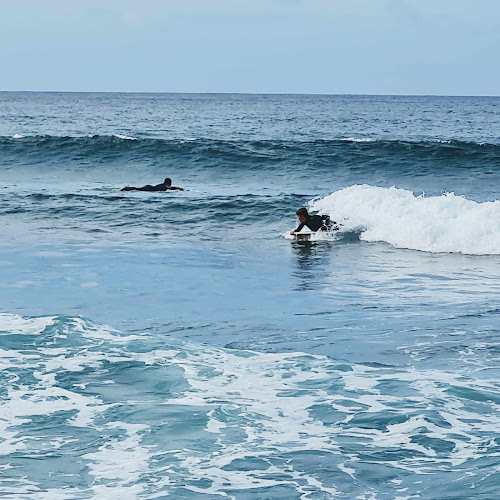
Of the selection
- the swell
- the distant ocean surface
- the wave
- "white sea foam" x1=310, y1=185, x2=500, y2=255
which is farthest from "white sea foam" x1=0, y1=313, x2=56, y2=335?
the swell

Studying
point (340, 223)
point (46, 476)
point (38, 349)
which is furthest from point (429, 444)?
point (340, 223)

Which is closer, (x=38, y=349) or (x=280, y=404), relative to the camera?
(x=280, y=404)

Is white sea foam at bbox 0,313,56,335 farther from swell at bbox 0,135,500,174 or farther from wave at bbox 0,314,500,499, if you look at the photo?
swell at bbox 0,135,500,174

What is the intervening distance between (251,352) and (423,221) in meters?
Result: 8.76

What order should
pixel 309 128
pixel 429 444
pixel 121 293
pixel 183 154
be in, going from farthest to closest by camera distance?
1. pixel 309 128
2. pixel 183 154
3. pixel 121 293
4. pixel 429 444

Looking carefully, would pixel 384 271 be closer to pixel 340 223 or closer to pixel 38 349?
pixel 340 223

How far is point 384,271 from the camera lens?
43.1 feet

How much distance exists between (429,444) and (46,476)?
2.62 m

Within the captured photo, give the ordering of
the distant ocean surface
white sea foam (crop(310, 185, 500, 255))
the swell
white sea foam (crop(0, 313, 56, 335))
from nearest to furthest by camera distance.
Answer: the distant ocean surface, white sea foam (crop(0, 313, 56, 335)), white sea foam (crop(310, 185, 500, 255)), the swell

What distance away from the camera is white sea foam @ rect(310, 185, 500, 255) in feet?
50.5

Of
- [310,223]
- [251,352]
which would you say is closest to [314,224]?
[310,223]

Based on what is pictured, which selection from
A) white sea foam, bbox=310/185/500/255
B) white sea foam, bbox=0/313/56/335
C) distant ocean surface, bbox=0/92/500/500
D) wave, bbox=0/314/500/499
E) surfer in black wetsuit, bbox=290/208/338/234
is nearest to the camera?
wave, bbox=0/314/500/499

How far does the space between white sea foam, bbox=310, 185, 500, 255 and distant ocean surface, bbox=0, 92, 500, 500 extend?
58 mm

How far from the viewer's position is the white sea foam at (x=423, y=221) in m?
15.4
